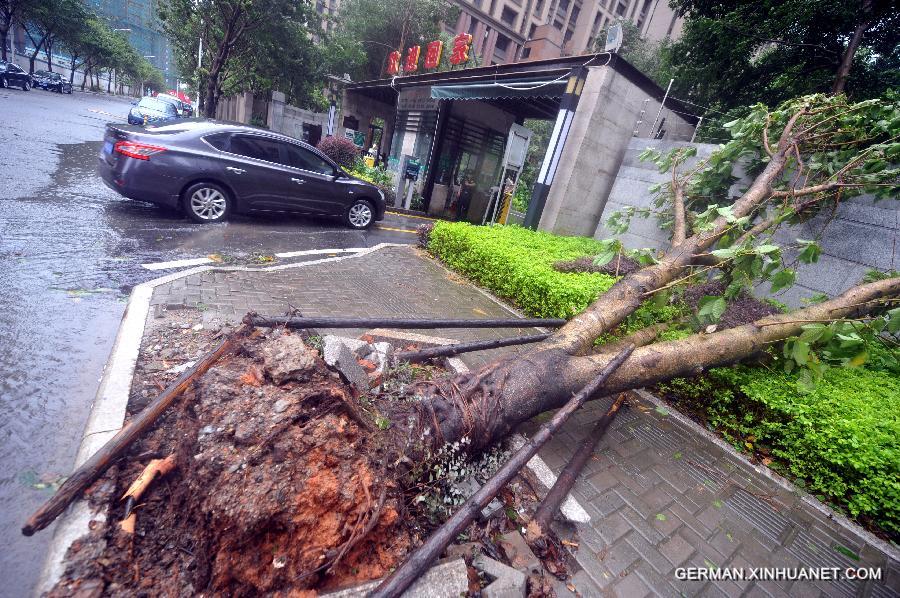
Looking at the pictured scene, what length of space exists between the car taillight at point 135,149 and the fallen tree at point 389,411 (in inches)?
210

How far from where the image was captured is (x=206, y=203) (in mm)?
6586

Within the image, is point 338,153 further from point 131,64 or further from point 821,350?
point 131,64

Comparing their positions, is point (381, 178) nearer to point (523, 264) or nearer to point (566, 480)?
point (523, 264)

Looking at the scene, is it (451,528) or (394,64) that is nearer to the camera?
(451,528)

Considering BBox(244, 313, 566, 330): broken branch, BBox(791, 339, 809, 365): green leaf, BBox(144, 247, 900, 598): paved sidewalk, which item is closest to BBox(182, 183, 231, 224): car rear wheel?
BBox(144, 247, 900, 598): paved sidewalk

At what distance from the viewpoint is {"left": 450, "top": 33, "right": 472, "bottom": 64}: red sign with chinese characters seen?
47.0 feet

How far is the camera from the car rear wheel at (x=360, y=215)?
8672 millimetres

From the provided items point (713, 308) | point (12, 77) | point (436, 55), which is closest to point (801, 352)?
point (713, 308)

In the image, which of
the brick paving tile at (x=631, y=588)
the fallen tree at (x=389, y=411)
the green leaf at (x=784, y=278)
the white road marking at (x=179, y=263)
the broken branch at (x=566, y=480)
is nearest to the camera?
the fallen tree at (x=389, y=411)

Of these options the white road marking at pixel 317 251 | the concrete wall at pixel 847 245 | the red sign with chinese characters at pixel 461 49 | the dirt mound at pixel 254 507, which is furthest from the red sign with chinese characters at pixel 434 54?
the dirt mound at pixel 254 507

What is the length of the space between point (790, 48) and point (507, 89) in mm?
7863

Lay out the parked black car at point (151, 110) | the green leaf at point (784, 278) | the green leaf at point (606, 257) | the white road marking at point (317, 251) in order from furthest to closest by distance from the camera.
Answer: the parked black car at point (151, 110)
the white road marking at point (317, 251)
the green leaf at point (606, 257)
the green leaf at point (784, 278)

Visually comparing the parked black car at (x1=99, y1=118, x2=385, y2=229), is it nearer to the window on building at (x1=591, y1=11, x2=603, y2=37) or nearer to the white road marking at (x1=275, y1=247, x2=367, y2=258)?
the white road marking at (x1=275, y1=247, x2=367, y2=258)

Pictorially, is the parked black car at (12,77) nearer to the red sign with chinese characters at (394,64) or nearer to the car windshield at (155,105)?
the car windshield at (155,105)
